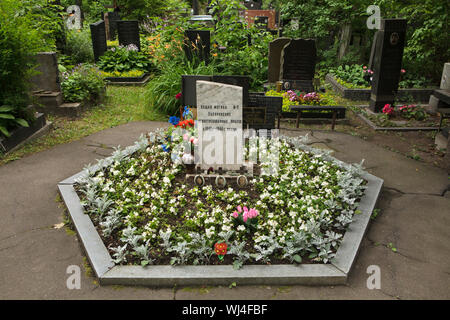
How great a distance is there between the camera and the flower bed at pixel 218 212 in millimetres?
3693

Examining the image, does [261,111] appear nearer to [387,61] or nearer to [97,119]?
[97,119]

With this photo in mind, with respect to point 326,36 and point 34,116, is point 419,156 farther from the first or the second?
point 326,36

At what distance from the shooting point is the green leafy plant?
11961 mm

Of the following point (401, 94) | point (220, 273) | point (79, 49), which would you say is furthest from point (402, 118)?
point (79, 49)

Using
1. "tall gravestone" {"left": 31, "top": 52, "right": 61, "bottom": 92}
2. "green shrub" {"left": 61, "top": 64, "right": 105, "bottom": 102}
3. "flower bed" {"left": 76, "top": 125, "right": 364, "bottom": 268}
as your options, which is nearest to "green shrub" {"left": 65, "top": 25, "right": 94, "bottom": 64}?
"green shrub" {"left": 61, "top": 64, "right": 105, "bottom": 102}

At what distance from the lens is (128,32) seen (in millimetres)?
13672

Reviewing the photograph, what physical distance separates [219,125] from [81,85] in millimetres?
5209

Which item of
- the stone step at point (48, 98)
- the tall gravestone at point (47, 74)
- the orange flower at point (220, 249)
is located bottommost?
the orange flower at point (220, 249)

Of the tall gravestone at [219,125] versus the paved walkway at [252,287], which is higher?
the tall gravestone at [219,125]

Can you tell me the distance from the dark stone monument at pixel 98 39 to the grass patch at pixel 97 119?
109 inches

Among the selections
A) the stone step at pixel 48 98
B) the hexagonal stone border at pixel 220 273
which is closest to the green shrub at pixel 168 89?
the stone step at pixel 48 98

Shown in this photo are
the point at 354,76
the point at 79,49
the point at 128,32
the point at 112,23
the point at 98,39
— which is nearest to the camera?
the point at 354,76

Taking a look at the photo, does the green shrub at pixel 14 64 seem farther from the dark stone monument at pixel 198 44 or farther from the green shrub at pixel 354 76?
the green shrub at pixel 354 76

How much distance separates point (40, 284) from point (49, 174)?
2554 millimetres
